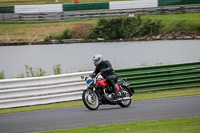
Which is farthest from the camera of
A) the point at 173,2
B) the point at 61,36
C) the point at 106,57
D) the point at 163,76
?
the point at 173,2

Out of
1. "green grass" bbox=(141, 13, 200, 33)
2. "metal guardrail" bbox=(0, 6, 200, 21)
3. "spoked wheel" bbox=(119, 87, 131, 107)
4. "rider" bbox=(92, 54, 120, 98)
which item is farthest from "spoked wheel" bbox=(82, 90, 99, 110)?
"metal guardrail" bbox=(0, 6, 200, 21)

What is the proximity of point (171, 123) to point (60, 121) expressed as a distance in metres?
2.63

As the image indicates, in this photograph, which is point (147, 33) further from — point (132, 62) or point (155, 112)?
point (155, 112)

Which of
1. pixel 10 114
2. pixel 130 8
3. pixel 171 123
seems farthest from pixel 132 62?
pixel 130 8

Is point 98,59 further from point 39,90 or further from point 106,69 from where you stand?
point 39,90

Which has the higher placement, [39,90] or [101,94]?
[101,94]

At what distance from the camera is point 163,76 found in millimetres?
15766

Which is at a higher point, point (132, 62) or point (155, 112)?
point (155, 112)

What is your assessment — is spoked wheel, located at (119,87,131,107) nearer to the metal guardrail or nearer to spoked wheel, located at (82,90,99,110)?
spoked wheel, located at (82,90,99,110)

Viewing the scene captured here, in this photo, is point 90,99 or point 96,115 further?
point 90,99

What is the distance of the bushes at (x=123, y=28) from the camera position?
46.6 m

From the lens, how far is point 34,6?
54.4 m

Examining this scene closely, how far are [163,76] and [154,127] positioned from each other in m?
7.14

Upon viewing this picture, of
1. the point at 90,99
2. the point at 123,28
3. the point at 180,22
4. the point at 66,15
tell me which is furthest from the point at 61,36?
the point at 90,99
